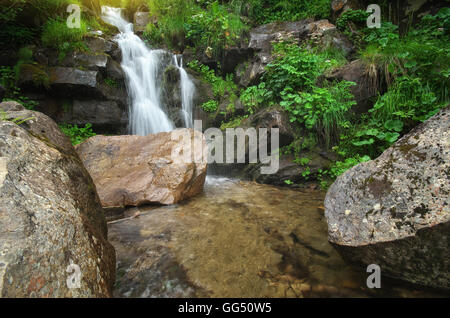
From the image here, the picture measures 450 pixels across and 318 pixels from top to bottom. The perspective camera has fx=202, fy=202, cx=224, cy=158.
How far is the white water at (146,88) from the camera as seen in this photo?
19.8ft

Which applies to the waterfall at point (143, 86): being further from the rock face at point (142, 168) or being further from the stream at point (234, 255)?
the stream at point (234, 255)

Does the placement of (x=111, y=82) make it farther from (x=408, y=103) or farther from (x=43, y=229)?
(x=408, y=103)

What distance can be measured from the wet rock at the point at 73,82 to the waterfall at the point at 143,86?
3.29ft

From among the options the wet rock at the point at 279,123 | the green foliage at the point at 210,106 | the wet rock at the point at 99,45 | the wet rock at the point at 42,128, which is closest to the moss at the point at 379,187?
the wet rock at the point at 42,128

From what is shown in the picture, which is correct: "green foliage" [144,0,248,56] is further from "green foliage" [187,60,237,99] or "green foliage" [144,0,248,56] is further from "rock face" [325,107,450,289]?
"rock face" [325,107,450,289]

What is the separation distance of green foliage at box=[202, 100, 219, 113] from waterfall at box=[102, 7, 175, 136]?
1169 millimetres

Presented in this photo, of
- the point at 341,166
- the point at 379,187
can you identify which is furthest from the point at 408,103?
the point at 379,187

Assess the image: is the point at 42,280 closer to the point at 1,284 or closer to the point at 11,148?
the point at 1,284

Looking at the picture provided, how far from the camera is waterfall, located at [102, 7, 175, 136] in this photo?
6.02m

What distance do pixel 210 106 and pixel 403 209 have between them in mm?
5631

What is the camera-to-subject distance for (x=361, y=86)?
416 centimetres

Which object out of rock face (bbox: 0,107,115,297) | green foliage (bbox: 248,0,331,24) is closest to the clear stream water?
rock face (bbox: 0,107,115,297)

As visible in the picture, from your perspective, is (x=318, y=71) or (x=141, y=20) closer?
(x=318, y=71)
